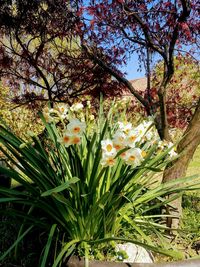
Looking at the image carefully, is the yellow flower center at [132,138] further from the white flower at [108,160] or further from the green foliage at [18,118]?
the green foliage at [18,118]

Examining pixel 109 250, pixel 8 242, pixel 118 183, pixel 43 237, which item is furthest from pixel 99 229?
pixel 8 242

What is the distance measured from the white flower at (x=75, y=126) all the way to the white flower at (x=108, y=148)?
0.13 m

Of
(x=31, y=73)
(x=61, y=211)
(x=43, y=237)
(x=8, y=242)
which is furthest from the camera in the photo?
(x=31, y=73)

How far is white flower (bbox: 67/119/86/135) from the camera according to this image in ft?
6.09

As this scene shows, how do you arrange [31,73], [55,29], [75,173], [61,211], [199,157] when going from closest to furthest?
[61,211]
[75,173]
[55,29]
[31,73]
[199,157]

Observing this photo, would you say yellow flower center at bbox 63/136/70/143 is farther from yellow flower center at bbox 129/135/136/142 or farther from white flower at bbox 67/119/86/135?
yellow flower center at bbox 129/135/136/142

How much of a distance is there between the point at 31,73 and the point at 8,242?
3.20m

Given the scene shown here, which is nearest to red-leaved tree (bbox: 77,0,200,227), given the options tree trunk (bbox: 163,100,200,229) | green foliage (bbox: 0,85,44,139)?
tree trunk (bbox: 163,100,200,229)

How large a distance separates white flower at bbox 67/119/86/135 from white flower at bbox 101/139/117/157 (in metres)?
0.13

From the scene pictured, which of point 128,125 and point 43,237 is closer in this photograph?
point 128,125

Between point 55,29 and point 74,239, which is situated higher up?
point 55,29

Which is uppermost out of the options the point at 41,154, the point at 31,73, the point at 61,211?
the point at 31,73

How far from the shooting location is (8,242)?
2.88m

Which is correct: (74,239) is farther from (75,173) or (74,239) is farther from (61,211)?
(75,173)
